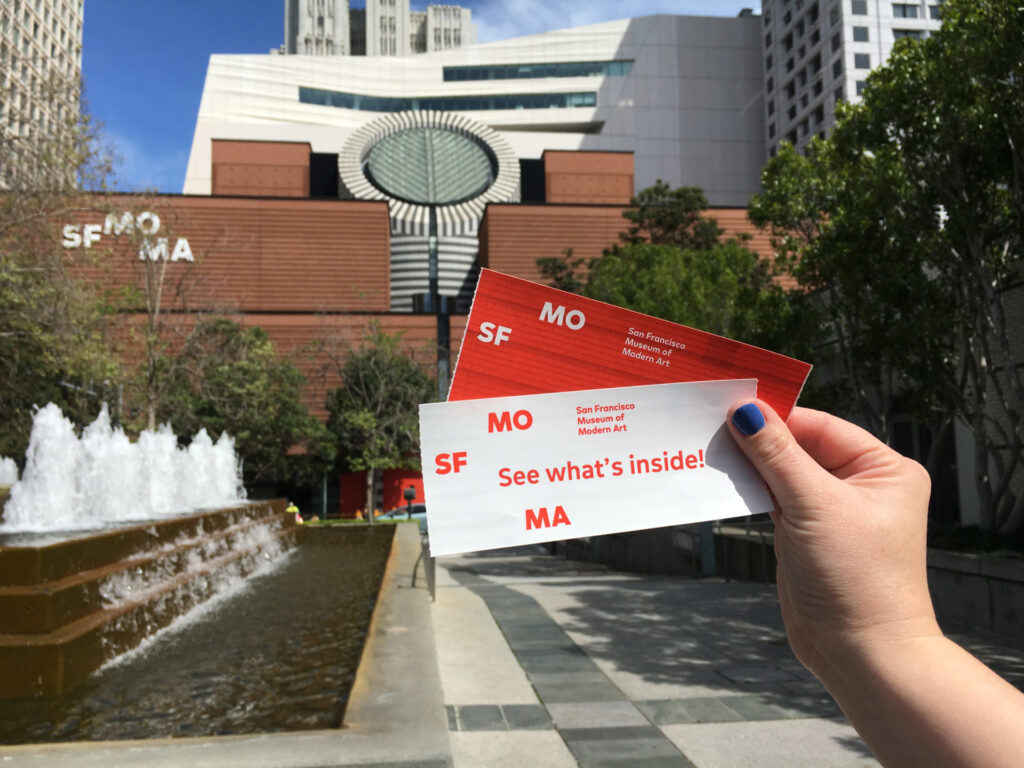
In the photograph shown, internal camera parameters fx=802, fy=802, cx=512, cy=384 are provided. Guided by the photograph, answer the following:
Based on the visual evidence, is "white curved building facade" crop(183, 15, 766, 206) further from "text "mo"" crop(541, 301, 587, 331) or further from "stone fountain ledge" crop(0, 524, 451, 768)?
"text "mo"" crop(541, 301, 587, 331)

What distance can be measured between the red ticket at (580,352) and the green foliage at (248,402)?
104 feet

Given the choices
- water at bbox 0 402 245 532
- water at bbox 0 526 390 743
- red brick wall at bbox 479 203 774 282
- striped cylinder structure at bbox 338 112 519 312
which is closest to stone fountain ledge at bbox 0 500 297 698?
water at bbox 0 526 390 743

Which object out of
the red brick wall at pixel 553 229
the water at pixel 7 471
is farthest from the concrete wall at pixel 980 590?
the red brick wall at pixel 553 229

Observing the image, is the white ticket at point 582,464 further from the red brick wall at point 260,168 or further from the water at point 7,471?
the red brick wall at point 260,168

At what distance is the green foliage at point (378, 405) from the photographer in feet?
114

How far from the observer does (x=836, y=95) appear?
60.9 metres

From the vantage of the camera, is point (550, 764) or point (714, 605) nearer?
point (550, 764)

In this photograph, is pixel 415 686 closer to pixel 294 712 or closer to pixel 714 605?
pixel 294 712

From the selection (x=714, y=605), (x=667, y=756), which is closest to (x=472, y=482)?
(x=667, y=756)

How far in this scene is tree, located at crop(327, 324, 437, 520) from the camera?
3484 centimetres

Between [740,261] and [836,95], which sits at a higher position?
[836,95]

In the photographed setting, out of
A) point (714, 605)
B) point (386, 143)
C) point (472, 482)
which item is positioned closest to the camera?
point (472, 482)

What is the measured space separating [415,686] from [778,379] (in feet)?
12.0

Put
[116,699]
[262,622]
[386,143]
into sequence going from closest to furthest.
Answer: [116,699] < [262,622] < [386,143]
